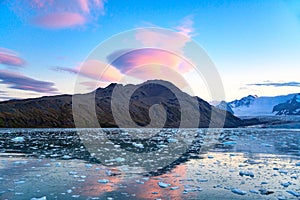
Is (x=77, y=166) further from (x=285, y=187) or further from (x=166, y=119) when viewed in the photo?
(x=166, y=119)

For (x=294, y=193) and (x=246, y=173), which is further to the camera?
(x=246, y=173)

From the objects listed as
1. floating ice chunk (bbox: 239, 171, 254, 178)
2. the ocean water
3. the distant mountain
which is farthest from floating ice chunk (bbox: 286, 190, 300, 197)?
the distant mountain

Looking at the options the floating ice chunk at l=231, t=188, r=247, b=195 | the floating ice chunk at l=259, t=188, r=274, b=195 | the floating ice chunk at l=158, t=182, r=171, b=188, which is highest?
the floating ice chunk at l=158, t=182, r=171, b=188

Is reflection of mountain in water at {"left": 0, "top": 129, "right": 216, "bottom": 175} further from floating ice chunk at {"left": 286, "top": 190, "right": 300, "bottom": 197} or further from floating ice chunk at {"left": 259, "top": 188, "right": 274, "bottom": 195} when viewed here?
floating ice chunk at {"left": 286, "top": 190, "right": 300, "bottom": 197}

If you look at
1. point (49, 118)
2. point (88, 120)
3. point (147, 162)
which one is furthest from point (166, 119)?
point (147, 162)

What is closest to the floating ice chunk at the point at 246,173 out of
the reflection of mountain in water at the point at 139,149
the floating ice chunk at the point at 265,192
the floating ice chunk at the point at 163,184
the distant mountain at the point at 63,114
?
the floating ice chunk at the point at 265,192

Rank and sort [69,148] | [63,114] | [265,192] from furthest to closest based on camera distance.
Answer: [63,114] < [69,148] < [265,192]

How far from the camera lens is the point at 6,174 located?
1078cm

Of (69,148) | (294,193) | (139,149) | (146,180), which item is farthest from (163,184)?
(69,148)

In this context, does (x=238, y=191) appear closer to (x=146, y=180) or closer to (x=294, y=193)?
(x=294, y=193)

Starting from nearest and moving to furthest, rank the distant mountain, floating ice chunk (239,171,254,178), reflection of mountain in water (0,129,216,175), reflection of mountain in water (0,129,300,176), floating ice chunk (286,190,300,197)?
floating ice chunk (286,190,300,197) → floating ice chunk (239,171,254,178) → reflection of mountain in water (0,129,216,175) → reflection of mountain in water (0,129,300,176) → the distant mountain

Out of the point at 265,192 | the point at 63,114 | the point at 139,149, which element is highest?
the point at 63,114

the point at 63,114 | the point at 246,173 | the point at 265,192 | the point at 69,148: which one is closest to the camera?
the point at 265,192

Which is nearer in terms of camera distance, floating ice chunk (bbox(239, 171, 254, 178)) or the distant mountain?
floating ice chunk (bbox(239, 171, 254, 178))
